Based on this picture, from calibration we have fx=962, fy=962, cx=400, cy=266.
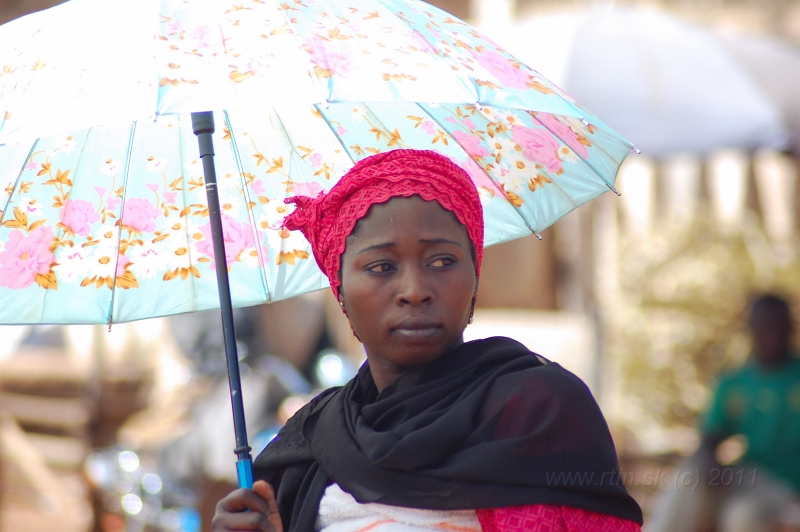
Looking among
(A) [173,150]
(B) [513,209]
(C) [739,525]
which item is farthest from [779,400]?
(A) [173,150]

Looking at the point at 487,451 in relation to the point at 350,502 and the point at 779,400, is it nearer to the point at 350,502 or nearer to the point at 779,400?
the point at 350,502

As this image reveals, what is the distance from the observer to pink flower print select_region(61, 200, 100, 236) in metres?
2.08

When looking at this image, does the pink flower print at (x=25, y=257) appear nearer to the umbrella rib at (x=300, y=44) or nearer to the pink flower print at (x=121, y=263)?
the pink flower print at (x=121, y=263)

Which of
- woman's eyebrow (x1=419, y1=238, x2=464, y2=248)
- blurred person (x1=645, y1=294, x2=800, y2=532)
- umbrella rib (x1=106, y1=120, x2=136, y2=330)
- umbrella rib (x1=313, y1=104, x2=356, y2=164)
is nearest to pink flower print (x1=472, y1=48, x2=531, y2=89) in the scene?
woman's eyebrow (x1=419, y1=238, x2=464, y2=248)

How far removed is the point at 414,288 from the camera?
1.51 metres

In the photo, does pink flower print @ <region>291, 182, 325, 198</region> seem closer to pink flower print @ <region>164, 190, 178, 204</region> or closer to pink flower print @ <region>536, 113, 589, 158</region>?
pink flower print @ <region>164, 190, 178, 204</region>

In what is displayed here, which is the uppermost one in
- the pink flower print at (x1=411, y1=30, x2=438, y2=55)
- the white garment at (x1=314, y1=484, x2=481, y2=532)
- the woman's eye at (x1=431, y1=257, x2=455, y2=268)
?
the pink flower print at (x1=411, y1=30, x2=438, y2=55)

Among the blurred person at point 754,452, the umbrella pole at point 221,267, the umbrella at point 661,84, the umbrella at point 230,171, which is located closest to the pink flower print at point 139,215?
the umbrella at point 230,171

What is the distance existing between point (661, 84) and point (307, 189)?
8.10ft

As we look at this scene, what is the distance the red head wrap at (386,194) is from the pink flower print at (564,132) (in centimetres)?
42

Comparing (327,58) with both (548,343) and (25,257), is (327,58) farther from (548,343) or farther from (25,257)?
(548,343)

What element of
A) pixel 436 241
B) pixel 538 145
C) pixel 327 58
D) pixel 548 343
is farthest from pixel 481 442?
pixel 548 343

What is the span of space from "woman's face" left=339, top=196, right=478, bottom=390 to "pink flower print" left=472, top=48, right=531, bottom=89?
0.94ft

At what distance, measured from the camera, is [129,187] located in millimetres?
2080
